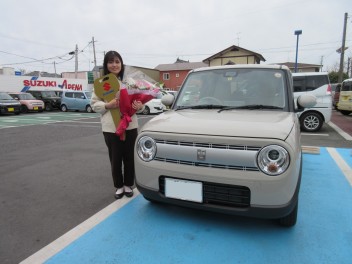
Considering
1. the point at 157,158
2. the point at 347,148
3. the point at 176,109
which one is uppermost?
the point at 176,109

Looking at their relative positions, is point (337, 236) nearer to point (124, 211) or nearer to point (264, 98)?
point (264, 98)

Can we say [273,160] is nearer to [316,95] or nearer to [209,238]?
[209,238]

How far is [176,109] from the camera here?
3.34m

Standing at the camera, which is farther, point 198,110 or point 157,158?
point 198,110

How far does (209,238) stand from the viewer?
99.0 inches

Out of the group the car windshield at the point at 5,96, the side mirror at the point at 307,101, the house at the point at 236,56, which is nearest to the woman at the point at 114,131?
the side mirror at the point at 307,101

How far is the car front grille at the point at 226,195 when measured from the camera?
2.24 meters

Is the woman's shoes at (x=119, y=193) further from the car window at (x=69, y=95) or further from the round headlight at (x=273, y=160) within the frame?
the car window at (x=69, y=95)

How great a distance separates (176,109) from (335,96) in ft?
58.5

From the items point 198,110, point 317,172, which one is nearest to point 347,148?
point 317,172

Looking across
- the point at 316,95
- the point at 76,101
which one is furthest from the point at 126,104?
the point at 76,101

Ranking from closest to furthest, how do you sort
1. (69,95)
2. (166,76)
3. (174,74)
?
(69,95), (174,74), (166,76)

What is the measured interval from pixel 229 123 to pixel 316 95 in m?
7.89

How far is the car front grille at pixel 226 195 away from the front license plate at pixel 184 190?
0.18 ft
